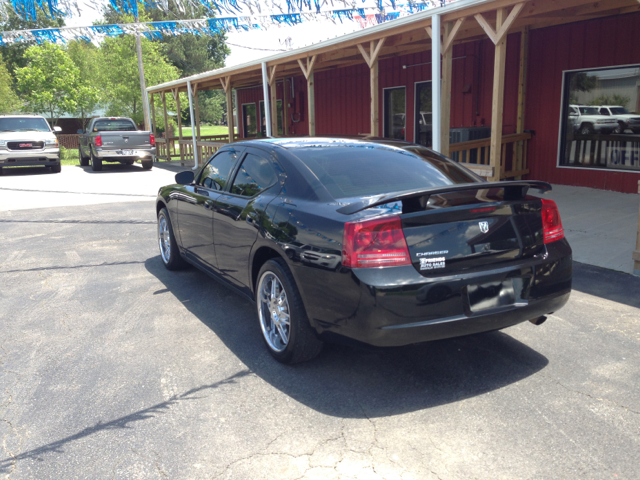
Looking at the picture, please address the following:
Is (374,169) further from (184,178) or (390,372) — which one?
(184,178)

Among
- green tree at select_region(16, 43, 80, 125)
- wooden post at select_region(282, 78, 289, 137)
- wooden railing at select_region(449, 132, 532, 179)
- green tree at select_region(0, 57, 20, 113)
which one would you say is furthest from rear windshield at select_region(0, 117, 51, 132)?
wooden railing at select_region(449, 132, 532, 179)

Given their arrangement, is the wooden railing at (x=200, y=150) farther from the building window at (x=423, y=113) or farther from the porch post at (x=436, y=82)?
the porch post at (x=436, y=82)

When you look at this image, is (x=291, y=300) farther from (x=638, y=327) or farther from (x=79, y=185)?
(x=79, y=185)

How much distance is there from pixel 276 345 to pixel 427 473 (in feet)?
5.11

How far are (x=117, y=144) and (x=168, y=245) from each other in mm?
13491

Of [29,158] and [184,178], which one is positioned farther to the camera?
[29,158]

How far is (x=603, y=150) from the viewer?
398 inches

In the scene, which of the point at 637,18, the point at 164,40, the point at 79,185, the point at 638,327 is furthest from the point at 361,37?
the point at 164,40

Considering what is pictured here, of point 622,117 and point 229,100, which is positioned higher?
point 229,100

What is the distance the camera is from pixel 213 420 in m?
3.05

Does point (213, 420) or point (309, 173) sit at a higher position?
point (309, 173)

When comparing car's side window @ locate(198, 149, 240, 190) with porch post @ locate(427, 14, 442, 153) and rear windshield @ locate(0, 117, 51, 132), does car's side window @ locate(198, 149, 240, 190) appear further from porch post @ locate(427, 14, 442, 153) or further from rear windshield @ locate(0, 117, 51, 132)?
rear windshield @ locate(0, 117, 51, 132)

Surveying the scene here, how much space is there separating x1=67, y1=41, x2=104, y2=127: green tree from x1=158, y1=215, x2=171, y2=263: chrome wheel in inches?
1080

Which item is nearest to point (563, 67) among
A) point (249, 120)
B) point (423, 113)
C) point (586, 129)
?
point (586, 129)
